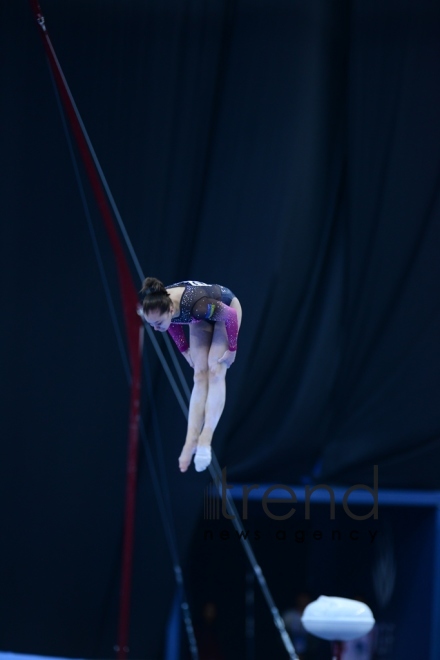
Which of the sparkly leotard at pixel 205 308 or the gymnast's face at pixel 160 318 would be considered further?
the sparkly leotard at pixel 205 308

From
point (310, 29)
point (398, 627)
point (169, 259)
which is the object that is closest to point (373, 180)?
point (310, 29)

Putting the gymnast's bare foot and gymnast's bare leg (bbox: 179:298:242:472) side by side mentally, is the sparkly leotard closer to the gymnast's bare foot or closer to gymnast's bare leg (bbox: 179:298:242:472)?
gymnast's bare leg (bbox: 179:298:242:472)

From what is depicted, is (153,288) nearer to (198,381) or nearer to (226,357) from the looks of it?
(226,357)

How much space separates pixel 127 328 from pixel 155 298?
5.61 feet

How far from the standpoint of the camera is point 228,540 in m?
5.49

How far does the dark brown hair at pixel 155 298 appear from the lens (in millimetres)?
3182

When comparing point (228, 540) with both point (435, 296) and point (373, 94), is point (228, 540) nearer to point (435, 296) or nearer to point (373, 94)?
point (435, 296)

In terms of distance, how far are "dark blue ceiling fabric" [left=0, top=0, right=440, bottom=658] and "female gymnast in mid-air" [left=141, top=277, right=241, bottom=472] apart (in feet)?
3.95

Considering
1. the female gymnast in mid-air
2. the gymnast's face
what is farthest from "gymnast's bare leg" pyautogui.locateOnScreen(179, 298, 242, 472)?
the gymnast's face

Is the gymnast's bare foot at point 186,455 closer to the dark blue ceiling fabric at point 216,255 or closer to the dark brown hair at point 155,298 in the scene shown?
the dark brown hair at point 155,298

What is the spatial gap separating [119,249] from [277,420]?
128 cm

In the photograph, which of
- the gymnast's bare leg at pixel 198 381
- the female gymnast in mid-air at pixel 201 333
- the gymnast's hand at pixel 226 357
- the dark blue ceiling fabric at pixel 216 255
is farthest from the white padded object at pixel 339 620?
the dark blue ceiling fabric at pixel 216 255

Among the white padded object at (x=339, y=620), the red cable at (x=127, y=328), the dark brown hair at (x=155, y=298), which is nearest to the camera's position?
the white padded object at (x=339, y=620)

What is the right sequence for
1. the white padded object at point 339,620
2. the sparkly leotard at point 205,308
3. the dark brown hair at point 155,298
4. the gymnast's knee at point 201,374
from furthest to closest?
the gymnast's knee at point 201,374, the sparkly leotard at point 205,308, the dark brown hair at point 155,298, the white padded object at point 339,620
